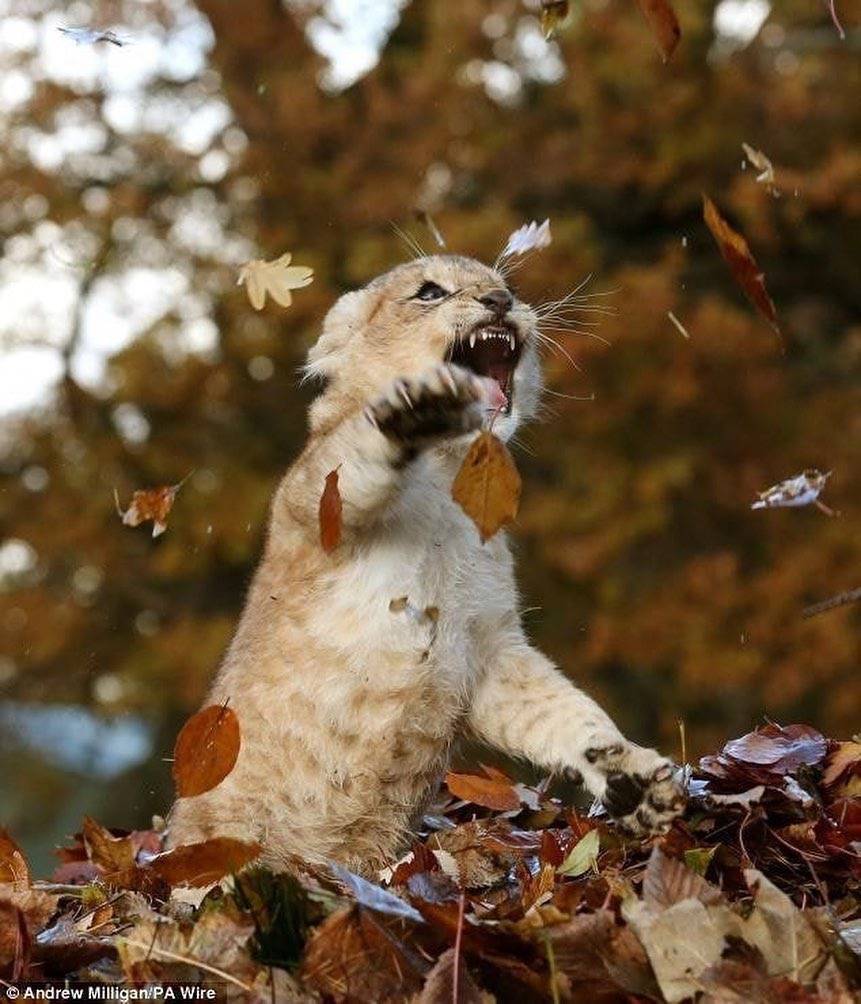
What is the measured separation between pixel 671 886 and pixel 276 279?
2.27m

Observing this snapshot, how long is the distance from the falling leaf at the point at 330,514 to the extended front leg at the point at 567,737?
704 millimetres

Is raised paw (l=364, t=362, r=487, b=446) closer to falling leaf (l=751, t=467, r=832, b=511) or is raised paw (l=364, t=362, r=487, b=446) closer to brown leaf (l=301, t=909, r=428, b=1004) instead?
falling leaf (l=751, t=467, r=832, b=511)

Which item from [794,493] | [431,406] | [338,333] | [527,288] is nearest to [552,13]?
[431,406]

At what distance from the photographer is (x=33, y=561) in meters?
14.6

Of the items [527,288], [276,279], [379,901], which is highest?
[276,279]

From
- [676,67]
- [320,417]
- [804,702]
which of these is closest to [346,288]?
[676,67]

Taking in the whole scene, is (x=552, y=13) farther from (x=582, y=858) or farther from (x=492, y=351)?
(x=582, y=858)

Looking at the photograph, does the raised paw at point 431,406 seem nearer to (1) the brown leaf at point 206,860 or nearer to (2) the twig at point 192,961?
(1) the brown leaf at point 206,860

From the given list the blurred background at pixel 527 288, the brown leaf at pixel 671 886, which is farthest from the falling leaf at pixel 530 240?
the blurred background at pixel 527 288

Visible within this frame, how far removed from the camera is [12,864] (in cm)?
420

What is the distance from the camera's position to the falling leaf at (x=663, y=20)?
406 centimetres

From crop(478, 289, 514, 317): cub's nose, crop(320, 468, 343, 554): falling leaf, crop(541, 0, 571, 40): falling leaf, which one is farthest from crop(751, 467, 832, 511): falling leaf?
crop(541, 0, 571, 40): falling leaf

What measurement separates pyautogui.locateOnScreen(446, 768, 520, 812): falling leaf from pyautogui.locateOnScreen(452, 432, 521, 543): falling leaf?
29.3 inches

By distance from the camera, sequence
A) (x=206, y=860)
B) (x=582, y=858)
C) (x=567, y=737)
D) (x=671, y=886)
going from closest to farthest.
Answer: (x=671, y=886)
(x=206, y=860)
(x=582, y=858)
(x=567, y=737)
